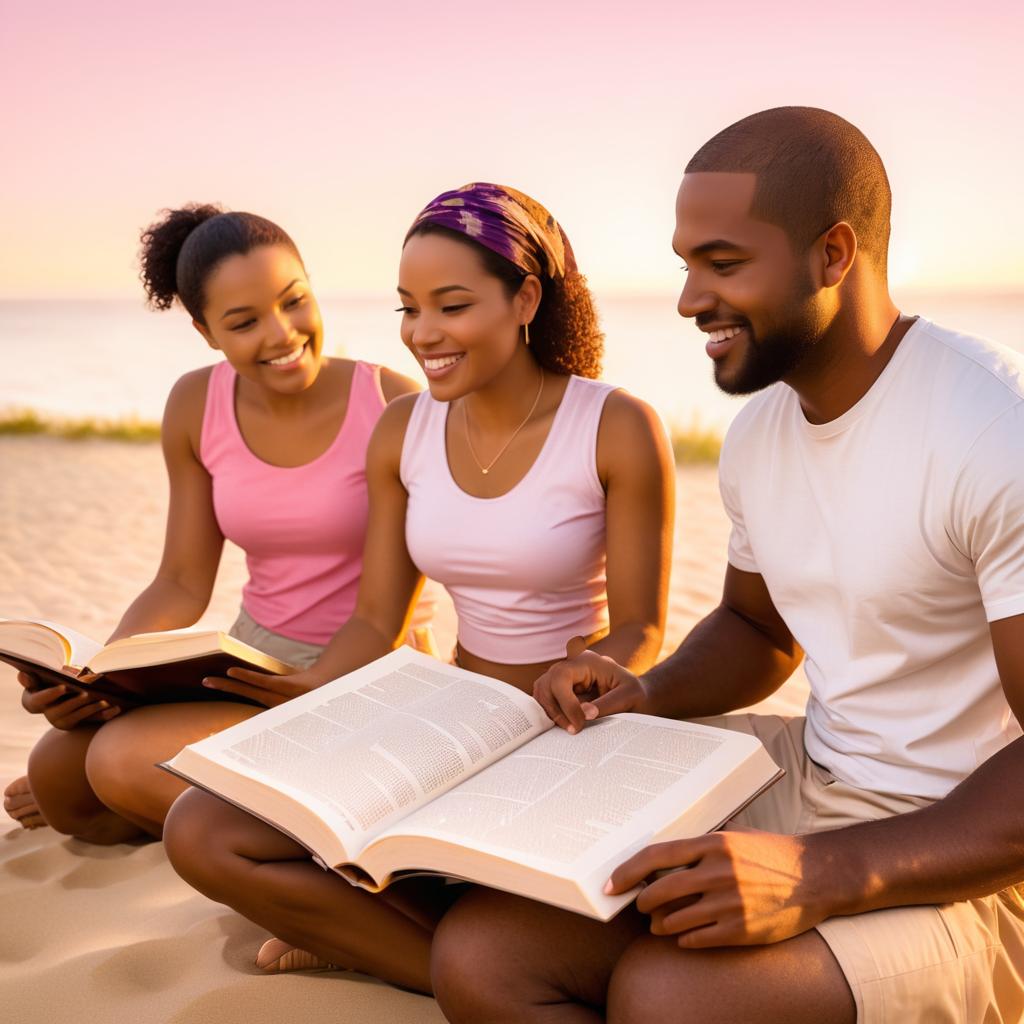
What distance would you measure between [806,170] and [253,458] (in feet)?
6.32

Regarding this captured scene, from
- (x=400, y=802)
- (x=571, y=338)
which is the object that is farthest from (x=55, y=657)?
(x=571, y=338)

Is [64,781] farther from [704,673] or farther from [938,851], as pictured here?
[938,851]

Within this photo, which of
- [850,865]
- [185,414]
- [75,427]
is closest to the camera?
[850,865]

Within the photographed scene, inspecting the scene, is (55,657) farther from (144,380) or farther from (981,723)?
(144,380)

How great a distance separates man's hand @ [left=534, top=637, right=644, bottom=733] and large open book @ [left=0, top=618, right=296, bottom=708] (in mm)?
704

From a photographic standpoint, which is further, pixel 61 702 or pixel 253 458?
pixel 253 458

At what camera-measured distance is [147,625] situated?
3.30 metres

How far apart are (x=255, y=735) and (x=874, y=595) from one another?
3.71 ft

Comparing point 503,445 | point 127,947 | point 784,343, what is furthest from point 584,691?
point 127,947

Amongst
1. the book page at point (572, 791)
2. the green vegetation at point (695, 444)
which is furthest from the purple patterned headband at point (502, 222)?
the green vegetation at point (695, 444)

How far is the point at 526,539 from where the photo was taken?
9.23 ft

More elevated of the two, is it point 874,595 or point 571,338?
point 571,338

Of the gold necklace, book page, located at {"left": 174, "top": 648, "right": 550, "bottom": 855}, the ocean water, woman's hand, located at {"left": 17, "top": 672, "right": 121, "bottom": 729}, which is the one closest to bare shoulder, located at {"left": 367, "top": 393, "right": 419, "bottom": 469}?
the gold necklace

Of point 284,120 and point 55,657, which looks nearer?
point 55,657
